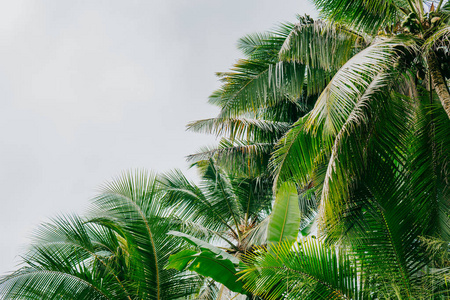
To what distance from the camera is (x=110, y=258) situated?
8.20 m

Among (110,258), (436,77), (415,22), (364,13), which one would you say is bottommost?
(110,258)

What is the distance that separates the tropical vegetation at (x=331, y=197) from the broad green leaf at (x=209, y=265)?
0.02 metres

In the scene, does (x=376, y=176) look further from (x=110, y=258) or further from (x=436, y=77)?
(x=110, y=258)

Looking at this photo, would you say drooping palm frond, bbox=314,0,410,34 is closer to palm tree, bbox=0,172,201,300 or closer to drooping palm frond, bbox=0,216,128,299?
palm tree, bbox=0,172,201,300

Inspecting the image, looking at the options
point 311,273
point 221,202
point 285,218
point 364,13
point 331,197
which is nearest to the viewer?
point 311,273

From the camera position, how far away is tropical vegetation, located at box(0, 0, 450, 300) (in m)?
4.96

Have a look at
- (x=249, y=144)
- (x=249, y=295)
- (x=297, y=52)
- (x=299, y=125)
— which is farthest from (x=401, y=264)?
(x=249, y=144)

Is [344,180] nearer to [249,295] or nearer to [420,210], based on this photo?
[420,210]

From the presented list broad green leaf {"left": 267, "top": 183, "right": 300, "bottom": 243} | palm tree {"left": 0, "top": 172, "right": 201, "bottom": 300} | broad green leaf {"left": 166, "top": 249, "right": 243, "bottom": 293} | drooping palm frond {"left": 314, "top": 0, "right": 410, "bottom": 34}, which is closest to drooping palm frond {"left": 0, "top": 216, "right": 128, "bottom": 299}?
palm tree {"left": 0, "top": 172, "right": 201, "bottom": 300}

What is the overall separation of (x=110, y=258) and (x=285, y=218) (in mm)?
3425

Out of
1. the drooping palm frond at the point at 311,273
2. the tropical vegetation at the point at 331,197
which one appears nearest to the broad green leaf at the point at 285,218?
the tropical vegetation at the point at 331,197

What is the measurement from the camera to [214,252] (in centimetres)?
656

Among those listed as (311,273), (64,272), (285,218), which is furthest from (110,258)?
(311,273)

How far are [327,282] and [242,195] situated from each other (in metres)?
6.68
